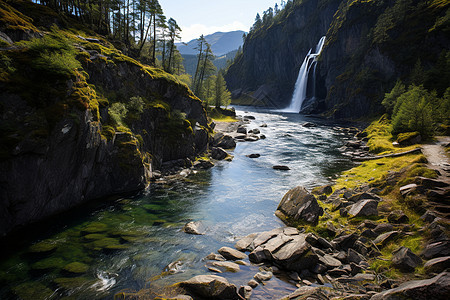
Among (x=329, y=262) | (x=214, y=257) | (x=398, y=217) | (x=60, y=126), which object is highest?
(x=60, y=126)

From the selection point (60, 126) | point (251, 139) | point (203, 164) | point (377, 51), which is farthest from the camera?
point (377, 51)

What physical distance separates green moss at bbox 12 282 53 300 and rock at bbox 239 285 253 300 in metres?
9.17

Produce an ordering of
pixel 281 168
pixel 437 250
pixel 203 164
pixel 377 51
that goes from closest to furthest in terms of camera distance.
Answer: pixel 437 250
pixel 281 168
pixel 203 164
pixel 377 51

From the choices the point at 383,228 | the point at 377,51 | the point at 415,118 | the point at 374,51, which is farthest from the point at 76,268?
the point at 374,51

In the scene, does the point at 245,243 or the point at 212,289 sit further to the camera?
the point at 245,243

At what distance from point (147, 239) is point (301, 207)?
1258 cm

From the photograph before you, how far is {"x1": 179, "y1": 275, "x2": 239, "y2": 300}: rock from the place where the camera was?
389 inches

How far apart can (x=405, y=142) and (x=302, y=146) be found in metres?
18.1

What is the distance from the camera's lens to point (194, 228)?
17719 millimetres

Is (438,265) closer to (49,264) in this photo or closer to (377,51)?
(49,264)

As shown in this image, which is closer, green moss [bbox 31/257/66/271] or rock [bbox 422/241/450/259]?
rock [bbox 422/241/450/259]

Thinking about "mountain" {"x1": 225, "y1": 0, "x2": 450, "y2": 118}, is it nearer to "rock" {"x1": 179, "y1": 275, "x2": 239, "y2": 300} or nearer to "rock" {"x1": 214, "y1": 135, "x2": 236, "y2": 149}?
"rock" {"x1": 214, "y1": 135, "x2": 236, "y2": 149}

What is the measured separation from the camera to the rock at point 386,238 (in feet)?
42.7

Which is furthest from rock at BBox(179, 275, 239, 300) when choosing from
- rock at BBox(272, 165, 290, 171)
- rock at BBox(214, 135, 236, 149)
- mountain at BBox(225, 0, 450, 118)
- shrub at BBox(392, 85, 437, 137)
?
mountain at BBox(225, 0, 450, 118)
